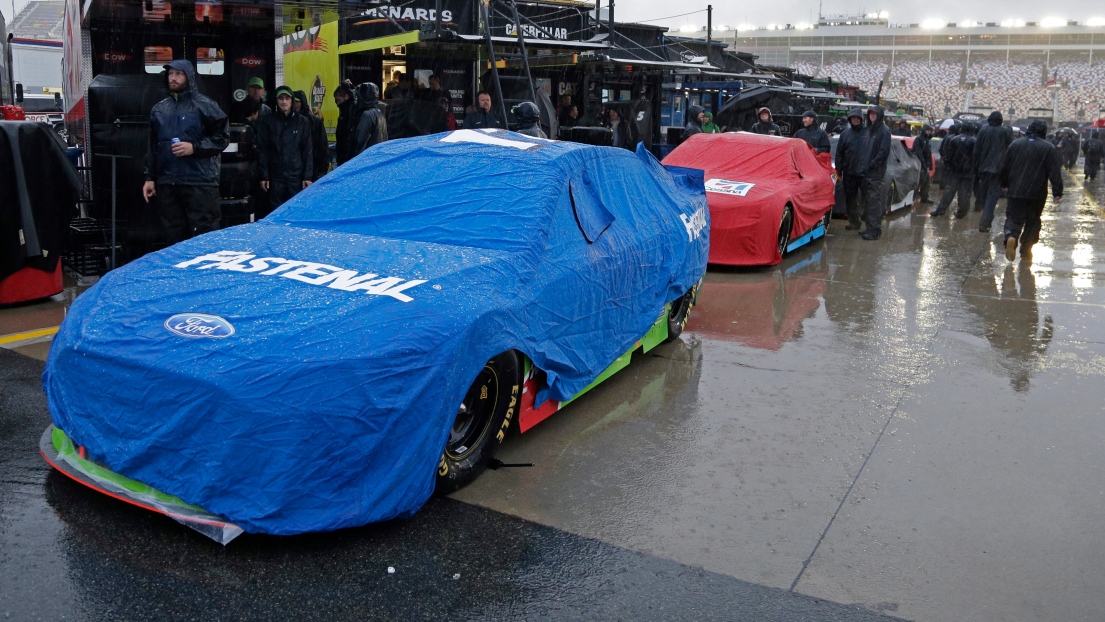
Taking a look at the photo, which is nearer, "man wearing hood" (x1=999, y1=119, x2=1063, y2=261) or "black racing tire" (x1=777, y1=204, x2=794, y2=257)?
"black racing tire" (x1=777, y1=204, x2=794, y2=257)

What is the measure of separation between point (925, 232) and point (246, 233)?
12.0 m

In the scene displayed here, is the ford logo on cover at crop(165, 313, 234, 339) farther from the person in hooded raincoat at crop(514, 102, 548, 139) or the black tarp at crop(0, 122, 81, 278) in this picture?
the person in hooded raincoat at crop(514, 102, 548, 139)

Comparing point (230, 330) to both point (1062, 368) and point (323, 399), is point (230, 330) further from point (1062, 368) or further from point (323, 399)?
point (1062, 368)

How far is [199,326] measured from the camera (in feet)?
12.3

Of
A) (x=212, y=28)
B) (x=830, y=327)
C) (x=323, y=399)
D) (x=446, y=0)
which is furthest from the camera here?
(x=446, y=0)

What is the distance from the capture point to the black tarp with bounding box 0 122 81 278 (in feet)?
24.0

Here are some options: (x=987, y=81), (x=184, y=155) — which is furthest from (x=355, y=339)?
(x=987, y=81)

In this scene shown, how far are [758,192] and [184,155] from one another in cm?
584

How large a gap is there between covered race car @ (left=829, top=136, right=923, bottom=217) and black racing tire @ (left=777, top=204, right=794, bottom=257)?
4.42 metres

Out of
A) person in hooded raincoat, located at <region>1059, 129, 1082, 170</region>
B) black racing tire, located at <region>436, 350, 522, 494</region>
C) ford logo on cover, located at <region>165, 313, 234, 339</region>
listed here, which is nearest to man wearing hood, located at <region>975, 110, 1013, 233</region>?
black racing tire, located at <region>436, 350, 522, 494</region>

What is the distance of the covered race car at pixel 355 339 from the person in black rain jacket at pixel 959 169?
12.7m

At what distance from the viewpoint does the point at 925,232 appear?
1445 cm

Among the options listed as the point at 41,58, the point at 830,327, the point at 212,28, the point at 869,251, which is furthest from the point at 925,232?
the point at 41,58

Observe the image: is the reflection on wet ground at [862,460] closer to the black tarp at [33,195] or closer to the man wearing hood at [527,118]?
the man wearing hood at [527,118]
